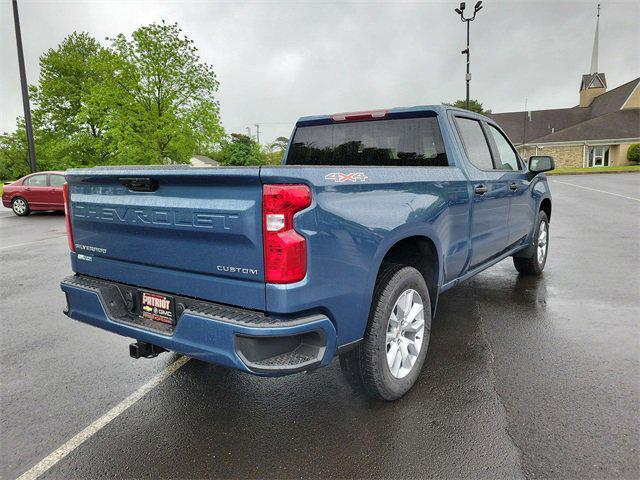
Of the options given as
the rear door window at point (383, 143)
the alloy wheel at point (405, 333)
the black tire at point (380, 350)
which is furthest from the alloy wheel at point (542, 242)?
the black tire at point (380, 350)

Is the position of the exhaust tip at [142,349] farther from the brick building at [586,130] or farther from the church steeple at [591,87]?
the church steeple at [591,87]

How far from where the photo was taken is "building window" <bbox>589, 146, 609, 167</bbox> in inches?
1823

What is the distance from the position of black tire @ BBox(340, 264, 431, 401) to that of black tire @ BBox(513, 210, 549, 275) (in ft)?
11.5

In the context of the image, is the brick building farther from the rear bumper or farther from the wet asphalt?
the rear bumper

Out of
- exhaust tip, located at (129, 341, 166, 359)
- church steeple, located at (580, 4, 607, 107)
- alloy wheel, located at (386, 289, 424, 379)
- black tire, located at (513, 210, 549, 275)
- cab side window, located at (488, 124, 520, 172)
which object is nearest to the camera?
exhaust tip, located at (129, 341, 166, 359)

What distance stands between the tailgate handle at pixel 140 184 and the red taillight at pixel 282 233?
81 cm

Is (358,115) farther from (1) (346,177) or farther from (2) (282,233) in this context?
Result: (2) (282,233)

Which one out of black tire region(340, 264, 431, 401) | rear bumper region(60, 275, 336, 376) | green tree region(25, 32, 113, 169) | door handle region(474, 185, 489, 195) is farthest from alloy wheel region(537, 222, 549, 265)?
green tree region(25, 32, 113, 169)

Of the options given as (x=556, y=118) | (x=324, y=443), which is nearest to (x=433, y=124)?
(x=324, y=443)

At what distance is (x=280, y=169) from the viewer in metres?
2.19

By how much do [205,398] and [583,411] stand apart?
98.4 inches

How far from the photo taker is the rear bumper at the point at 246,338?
2.26 meters

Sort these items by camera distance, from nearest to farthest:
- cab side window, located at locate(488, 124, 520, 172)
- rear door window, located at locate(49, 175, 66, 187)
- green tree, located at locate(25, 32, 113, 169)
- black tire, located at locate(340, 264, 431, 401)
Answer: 1. black tire, located at locate(340, 264, 431, 401)
2. cab side window, located at locate(488, 124, 520, 172)
3. rear door window, located at locate(49, 175, 66, 187)
4. green tree, located at locate(25, 32, 113, 169)

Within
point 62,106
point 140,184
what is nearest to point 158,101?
point 62,106
